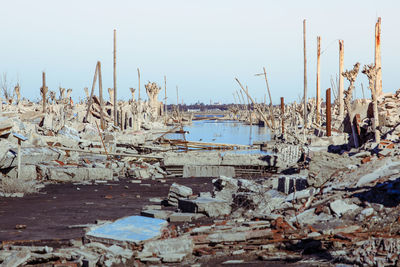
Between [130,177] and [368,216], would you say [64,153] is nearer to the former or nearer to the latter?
[130,177]

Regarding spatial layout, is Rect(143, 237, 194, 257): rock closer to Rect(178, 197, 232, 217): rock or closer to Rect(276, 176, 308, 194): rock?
Rect(178, 197, 232, 217): rock

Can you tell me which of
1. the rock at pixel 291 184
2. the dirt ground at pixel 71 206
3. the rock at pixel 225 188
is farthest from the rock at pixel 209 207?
the rock at pixel 291 184

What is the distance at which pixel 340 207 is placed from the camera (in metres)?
9.05

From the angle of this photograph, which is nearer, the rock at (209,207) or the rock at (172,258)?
the rock at (172,258)

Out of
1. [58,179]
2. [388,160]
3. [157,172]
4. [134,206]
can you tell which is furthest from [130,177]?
[388,160]

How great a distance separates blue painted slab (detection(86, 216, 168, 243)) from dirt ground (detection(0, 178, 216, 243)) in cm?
60

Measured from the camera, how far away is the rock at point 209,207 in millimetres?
10070

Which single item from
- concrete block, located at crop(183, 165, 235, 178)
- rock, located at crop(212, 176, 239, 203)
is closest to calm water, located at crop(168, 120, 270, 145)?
concrete block, located at crop(183, 165, 235, 178)

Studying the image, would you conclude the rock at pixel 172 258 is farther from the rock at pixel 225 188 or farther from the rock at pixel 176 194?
the rock at pixel 176 194

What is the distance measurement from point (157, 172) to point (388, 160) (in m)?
7.93

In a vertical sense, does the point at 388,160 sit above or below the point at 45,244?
above

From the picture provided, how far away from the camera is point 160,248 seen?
735 centimetres

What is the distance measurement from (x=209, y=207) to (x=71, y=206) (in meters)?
3.22

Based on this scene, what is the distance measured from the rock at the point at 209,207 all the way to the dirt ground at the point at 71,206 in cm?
106
